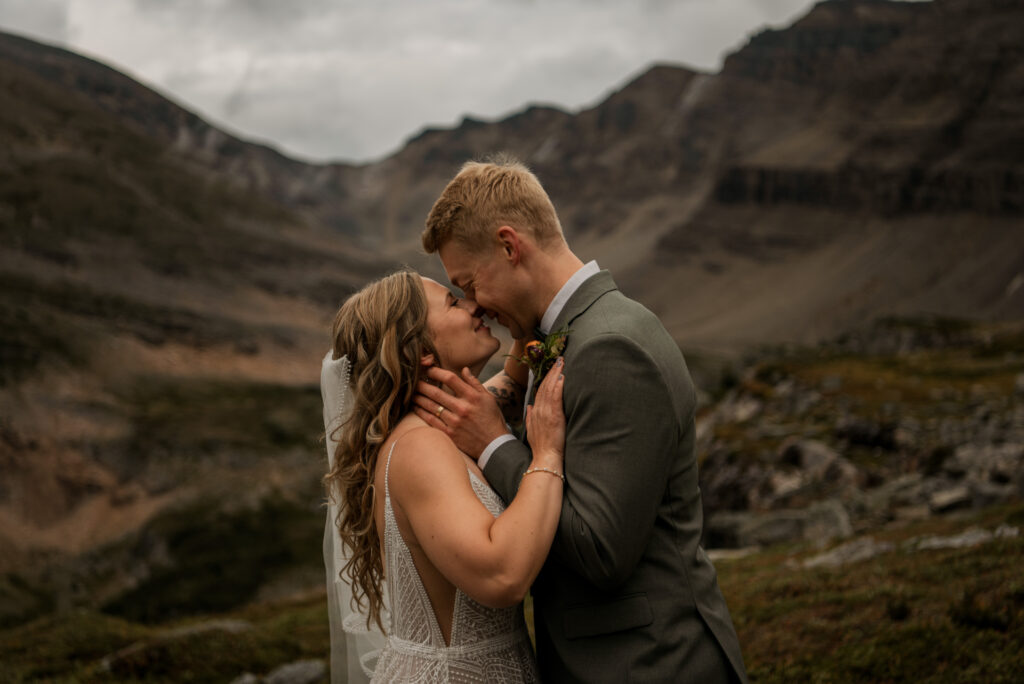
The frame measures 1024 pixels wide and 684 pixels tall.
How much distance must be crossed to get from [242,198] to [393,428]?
605 feet

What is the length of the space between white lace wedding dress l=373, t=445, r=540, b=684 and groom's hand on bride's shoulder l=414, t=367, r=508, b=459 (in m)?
0.30

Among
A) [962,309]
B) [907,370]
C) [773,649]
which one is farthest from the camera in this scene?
[962,309]

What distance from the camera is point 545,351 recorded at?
470cm

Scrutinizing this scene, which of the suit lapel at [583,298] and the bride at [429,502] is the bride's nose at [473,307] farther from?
the suit lapel at [583,298]

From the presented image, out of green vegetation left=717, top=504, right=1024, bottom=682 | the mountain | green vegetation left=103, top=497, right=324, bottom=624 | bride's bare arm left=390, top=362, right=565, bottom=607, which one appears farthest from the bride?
green vegetation left=103, top=497, right=324, bottom=624

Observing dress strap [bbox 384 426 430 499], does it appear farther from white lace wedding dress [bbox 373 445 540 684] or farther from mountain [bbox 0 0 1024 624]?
mountain [bbox 0 0 1024 624]

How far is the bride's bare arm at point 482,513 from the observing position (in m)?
4.20

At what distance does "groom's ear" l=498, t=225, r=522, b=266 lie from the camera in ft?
15.6

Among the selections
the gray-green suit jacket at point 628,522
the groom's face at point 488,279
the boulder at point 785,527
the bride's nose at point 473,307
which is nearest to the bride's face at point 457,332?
the bride's nose at point 473,307

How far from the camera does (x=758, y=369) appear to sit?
2343 inches

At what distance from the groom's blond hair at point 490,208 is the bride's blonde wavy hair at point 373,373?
0.48 m

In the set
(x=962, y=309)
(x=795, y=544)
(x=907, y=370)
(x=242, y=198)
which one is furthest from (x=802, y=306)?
(x=795, y=544)

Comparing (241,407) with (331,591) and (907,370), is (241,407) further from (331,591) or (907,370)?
(331,591)

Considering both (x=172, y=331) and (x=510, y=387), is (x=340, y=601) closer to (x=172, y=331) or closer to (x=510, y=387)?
(x=510, y=387)
